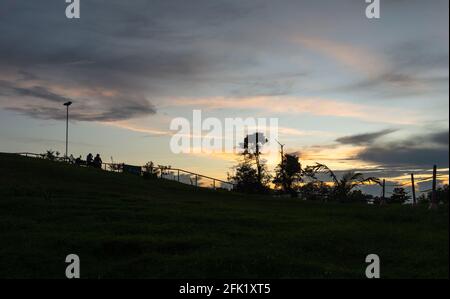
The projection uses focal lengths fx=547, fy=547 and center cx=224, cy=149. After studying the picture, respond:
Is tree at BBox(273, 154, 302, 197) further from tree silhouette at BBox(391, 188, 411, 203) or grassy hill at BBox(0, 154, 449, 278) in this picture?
grassy hill at BBox(0, 154, 449, 278)

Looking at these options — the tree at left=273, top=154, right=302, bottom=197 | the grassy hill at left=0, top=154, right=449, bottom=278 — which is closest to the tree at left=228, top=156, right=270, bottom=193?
the tree at left=273, top=154, right=302, bottom=197

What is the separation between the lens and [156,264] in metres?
25.0

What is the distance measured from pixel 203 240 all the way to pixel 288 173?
71853mm

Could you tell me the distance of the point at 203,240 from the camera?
1181 inches

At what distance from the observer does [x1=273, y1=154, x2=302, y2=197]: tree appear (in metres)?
99.7

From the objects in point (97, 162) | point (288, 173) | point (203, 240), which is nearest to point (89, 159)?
point (97, 162)

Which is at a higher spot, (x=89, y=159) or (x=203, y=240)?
(x=89, y=159)

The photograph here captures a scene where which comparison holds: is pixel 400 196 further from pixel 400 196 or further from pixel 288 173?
pixel 288 173

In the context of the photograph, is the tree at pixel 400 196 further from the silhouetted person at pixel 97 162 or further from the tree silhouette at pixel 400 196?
the silhouetted person at pixel 97 162

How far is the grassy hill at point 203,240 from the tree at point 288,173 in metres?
52.8

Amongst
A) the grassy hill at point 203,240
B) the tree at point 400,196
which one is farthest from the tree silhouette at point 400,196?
the grassy hill at point 203,240

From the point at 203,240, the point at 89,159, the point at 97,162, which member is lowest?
the point at 203,240
